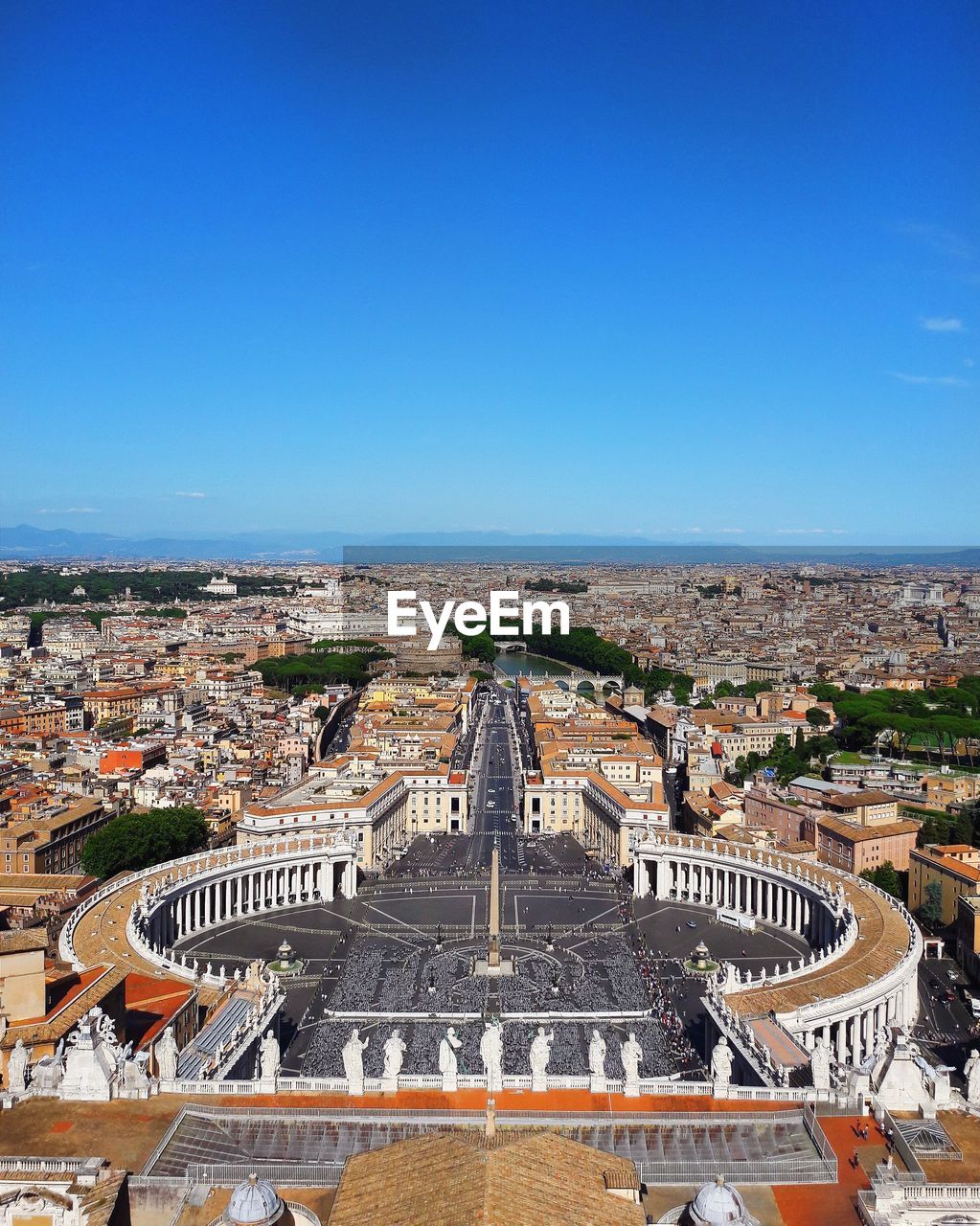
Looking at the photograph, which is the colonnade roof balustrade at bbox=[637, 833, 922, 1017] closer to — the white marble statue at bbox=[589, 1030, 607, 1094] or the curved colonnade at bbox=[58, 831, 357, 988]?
the white marble statue at bbox=[589, 1030, 607, 1094]

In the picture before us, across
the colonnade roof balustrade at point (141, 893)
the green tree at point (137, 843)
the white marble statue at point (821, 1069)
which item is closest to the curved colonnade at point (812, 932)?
the white marble statue at point (821, 1069)

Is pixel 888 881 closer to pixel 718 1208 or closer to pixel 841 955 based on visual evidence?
pixel 841 955

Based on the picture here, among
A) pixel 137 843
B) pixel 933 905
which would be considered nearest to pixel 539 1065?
pixel 933 905

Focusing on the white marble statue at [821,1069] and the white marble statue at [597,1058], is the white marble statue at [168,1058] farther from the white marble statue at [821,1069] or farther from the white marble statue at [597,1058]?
the white marble statue at [821,1069]

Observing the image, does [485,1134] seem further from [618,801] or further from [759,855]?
[618,801]

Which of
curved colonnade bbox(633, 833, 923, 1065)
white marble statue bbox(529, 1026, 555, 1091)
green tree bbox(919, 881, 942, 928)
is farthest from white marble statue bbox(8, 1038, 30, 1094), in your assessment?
green tree bbox(919, 881, 942, 928)
